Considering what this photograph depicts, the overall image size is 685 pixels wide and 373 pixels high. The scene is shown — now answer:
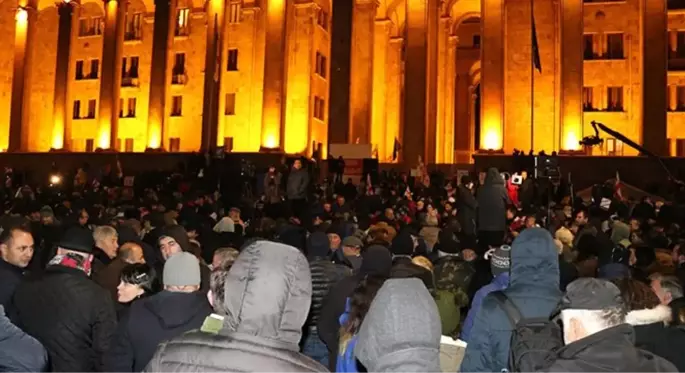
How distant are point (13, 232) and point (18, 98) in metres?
46.4

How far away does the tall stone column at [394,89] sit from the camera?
48250mm

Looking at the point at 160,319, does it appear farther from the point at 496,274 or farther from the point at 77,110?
the point at 77,110

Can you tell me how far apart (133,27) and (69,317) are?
156 ft

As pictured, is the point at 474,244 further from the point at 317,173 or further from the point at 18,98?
the point at 18,98

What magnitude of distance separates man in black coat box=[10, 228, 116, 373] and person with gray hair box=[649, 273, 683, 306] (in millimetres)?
4374

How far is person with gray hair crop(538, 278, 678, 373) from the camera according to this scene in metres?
3.03

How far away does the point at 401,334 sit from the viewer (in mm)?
3039

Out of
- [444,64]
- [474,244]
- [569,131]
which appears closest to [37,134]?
[444,64]

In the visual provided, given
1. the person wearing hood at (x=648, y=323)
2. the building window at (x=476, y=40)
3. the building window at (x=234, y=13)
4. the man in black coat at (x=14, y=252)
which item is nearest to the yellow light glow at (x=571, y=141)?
the building window at (x=234, y=13)

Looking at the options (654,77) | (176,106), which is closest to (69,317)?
(654,77)

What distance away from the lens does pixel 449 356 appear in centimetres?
505

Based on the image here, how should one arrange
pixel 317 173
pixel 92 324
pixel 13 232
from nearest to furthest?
pixel 92 324
pixel 13 232
pixel 317 173

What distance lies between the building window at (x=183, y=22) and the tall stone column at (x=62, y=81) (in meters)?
6.91

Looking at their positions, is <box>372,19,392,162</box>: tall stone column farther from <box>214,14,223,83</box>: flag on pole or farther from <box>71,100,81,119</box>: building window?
<box>71,100,81,119</box>: building window
